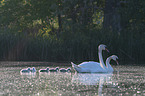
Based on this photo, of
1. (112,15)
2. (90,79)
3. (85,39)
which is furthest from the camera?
(112,15)

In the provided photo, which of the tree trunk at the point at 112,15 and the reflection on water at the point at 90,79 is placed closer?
the reflection on water at the point at 90,79

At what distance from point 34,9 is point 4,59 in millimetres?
9054

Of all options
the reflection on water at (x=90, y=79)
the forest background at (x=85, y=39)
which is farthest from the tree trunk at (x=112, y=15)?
the reflection on water at (x=90, y=79)

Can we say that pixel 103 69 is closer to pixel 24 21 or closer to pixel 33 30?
pixel 24 21

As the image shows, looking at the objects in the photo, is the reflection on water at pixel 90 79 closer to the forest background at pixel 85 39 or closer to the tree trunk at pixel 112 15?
the forest background at pixel 85 39

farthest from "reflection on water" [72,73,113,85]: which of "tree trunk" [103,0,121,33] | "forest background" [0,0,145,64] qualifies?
"tree trunk" [103,0,121,33]

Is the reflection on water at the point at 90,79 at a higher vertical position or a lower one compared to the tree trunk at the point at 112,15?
lower

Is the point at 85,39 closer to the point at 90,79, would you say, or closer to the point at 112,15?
the point at 112,15

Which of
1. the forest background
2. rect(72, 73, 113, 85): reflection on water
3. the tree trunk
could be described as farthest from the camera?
the tree trunk

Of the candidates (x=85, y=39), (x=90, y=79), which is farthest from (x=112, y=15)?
(x=90, y=79)

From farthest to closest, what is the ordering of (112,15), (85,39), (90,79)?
1. (112,15)
2. (85,39)
3. (90,79)

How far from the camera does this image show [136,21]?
22.8 metres

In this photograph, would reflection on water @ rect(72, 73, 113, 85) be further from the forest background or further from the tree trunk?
the tree trunk

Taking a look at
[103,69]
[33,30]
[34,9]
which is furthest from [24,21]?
[103,69]
